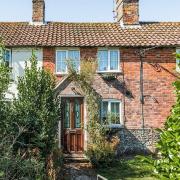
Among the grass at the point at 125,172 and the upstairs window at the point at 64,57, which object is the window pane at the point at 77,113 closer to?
the upstairs window at the point at 64,57

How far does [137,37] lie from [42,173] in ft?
37.4

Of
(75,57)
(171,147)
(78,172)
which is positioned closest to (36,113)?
(78,172)

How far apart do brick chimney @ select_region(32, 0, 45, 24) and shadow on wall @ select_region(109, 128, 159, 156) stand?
27.3ft

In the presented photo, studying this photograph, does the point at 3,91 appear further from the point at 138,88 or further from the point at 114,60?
the point at 138,88

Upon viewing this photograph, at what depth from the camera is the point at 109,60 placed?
23469 millimetres

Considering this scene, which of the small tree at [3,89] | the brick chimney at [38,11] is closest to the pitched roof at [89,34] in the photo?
the brick chimney at [38,11]

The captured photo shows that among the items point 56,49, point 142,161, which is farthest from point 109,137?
point 142,161

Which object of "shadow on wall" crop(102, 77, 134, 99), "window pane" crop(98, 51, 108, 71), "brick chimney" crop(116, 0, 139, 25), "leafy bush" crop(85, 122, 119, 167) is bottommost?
"leafy bush" crop(85, 122, 119, 167)

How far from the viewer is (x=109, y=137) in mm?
22062

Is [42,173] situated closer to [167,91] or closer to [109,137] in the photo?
[109,137]

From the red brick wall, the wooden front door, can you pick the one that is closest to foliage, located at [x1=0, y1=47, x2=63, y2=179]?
the wooden front door

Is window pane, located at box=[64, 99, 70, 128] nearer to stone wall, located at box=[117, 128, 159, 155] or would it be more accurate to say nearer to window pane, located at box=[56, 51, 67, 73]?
window pane, located at box=[56, 51, 67, 73]

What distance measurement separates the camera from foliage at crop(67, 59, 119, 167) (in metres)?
19.5

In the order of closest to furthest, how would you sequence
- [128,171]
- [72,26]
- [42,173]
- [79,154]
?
1. [42,173]
2. [128,171]
3. [79,154]
4. [72,26]
